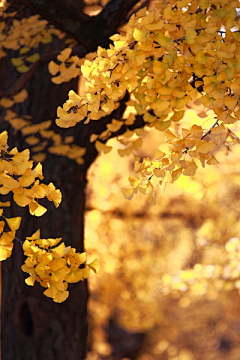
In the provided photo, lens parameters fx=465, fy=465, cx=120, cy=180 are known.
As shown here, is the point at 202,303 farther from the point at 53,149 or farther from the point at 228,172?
the point at 53,149

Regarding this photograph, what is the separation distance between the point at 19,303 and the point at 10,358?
1.85ft

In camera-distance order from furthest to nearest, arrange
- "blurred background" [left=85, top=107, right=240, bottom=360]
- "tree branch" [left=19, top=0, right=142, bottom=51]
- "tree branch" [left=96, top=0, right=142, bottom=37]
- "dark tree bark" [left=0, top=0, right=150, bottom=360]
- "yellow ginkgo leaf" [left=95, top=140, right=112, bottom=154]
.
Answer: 1. "blurred background" [left=85, top=107, right=240, bottom=360]
2. "dark tree bark" [left=0, top=0, right=150, bottom=360]
3. "yellow ginkgo leaf" [left=95, top=140, right=112, bottom=154]
4. "tree branch" [left=96, top=0, right=142, bottom=37]
5. "tree branch" [left=19, top=0, right=142, bottom=51]

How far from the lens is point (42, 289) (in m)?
4.07

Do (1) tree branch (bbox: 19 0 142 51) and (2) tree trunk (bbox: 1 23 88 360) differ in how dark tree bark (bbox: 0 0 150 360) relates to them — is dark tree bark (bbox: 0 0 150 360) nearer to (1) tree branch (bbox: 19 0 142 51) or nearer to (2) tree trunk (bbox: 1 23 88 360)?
(2) tree trunk (bbox: 1 23 88 360)

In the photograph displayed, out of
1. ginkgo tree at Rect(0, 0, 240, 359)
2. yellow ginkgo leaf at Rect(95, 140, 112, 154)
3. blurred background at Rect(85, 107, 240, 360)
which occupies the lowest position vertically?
blurred background at Rect(85, 107, 240, 360)

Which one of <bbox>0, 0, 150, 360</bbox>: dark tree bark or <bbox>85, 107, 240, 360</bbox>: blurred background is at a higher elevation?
<bbox>0, 0, 150, 360</bbox>: dark tree bark

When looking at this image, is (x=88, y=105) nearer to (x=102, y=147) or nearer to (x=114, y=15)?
(x=114, y=15)

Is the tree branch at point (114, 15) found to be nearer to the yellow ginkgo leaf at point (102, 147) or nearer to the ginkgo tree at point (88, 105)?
the ginkgo tree at point (88, 105)

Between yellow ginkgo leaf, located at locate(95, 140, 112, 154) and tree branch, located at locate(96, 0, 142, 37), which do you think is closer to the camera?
tree branch, located at locate(96, 0, 142, 37)

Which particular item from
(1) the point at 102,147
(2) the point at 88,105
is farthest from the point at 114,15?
(2) the point at 88,105

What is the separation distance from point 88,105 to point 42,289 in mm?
2444

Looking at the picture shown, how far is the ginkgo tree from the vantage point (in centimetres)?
190

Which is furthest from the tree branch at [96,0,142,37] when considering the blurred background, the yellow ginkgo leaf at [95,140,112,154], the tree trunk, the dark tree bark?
the blurred background

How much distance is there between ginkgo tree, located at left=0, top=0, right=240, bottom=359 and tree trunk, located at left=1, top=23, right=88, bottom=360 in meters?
0.01
